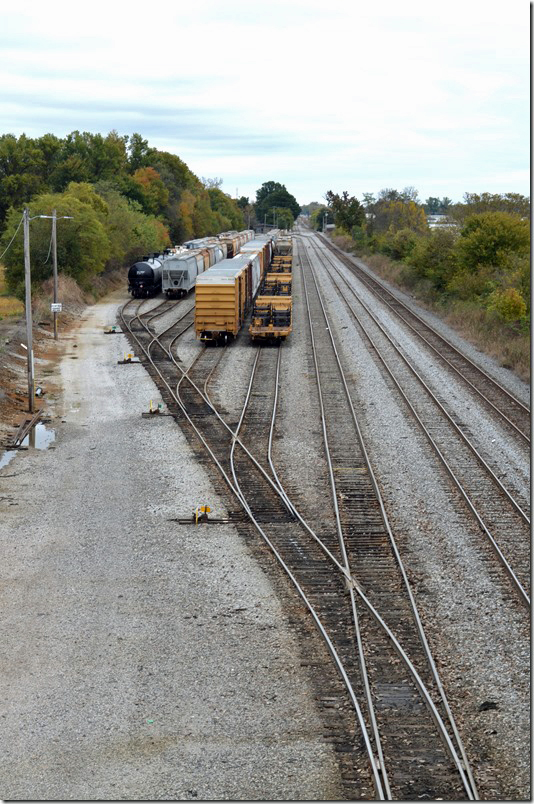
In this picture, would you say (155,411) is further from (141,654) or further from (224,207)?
(224,207)

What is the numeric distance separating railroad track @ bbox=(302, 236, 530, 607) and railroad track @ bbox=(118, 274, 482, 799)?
2562 millimetres

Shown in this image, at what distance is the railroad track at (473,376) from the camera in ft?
76.3

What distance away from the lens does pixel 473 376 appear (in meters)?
29.0

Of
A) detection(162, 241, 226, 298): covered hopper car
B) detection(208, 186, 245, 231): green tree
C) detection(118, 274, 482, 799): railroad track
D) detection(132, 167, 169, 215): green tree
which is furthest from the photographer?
detection(208, 186, 245, 231): green tree

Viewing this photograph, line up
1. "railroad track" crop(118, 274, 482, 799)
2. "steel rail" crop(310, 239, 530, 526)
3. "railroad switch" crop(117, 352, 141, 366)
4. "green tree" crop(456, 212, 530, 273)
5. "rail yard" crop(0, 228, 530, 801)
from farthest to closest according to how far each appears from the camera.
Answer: "green tree" crop(456, 212, 530, 273) → "railroad switch" crop(117, 352, 141, 366) → "steel rail" crop(310, 239, 530, 526) → "rail yard" crop(0, 228, 530, 801) → "railroad track" crop(118, 274, 482, 799)

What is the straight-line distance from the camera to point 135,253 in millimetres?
66438

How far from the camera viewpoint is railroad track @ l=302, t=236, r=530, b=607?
1445 centimetres

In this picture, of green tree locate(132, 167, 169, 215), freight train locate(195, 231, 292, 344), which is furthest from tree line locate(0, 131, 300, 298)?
freight train locate(195, 231, 292, 344)

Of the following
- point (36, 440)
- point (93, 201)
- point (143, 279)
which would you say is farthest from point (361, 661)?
point (93, 201)

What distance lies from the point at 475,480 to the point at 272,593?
22.3ft

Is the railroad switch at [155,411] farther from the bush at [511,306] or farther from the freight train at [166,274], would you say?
the freight train at [166,274]

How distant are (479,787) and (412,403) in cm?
1676

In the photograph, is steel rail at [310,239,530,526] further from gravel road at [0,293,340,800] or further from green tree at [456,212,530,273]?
A: green tree at [456,212,530,273]

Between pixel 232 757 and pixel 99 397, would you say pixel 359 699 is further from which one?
pixel 99 397
